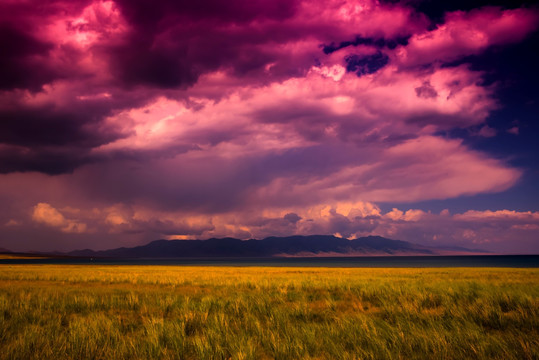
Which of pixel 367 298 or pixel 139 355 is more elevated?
pixel 139 355

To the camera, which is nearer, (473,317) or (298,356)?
(298,356)

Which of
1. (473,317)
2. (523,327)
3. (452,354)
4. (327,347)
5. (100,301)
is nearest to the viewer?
(452,354)

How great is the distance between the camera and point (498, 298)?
40.5 feet

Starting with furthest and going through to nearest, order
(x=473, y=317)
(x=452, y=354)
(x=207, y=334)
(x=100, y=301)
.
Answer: (x=100, y=301)
(x=473, y=317)
(x=207, y=334)
(x=452, y=354)

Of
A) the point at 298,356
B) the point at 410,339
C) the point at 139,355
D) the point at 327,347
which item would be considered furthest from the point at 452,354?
the point at 139,355

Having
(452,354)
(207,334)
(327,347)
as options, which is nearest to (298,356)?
(327,347)

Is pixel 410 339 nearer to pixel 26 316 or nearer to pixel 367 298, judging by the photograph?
pixel 367 298

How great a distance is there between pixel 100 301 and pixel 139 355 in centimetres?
894

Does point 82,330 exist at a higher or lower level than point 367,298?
higher

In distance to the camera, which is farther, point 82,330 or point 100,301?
point 100,301

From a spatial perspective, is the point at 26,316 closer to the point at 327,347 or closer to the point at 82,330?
the point at 82,330

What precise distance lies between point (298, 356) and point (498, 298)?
1024 cm

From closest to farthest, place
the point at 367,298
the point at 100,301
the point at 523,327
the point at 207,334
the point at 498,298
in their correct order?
the point at 207,334 < the point at 523,327 < the point at 498,298 < the point at 100,301 < the point at 367,298

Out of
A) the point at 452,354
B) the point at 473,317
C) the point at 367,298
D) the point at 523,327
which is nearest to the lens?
the point at 452,354
